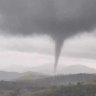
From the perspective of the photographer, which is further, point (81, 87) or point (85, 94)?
point (81, 87)

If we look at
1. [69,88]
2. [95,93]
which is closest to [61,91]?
[69,88]

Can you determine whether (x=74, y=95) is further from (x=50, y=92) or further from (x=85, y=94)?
(x=50, y=92)

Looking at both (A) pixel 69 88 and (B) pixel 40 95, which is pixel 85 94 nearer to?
(A) pixel 69 88

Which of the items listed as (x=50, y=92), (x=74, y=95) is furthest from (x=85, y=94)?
(x=50, y=92)

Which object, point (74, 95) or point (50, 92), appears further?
point (50, 92)

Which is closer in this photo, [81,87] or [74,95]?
[74,95]

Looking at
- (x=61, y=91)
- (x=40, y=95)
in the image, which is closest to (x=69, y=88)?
(x=61, y=91)

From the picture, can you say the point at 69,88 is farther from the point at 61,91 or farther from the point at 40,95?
the point at 40,95
